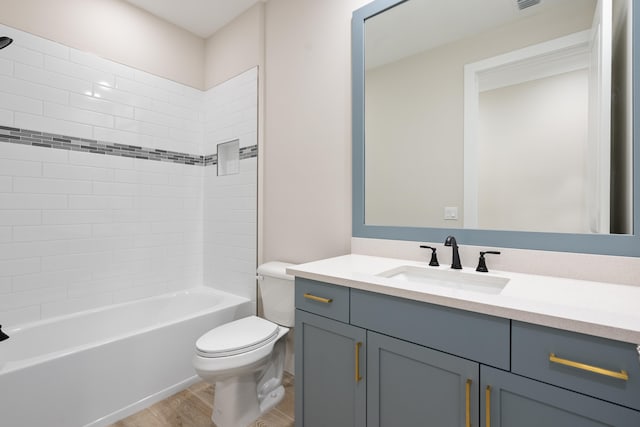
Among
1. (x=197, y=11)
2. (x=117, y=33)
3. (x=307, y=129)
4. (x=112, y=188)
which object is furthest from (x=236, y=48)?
(x=112, y=188)

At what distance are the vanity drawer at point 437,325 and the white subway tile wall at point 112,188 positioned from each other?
1438mm

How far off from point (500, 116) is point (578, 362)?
3.17ft

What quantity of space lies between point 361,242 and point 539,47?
3.78 feet

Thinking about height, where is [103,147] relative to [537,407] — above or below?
above

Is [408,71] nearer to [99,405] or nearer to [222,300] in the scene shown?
[222,300]

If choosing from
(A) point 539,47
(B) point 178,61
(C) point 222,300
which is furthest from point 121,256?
(A) point 539,47

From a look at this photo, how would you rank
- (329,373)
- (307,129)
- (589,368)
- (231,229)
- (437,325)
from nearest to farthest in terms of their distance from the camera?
(589,368)
(437,325)
(329,373)
(307,129)
(231,229)

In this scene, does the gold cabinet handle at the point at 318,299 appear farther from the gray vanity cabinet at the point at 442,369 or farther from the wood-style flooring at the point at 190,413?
the wood-style flooring at the point at 190,413

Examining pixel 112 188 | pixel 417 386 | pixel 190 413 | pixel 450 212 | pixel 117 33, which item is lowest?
pixel 190 413

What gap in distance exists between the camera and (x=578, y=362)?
0.75m

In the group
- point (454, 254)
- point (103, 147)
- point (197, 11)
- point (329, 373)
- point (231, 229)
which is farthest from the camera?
point (231, 229)

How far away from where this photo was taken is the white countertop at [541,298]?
2.39 feet

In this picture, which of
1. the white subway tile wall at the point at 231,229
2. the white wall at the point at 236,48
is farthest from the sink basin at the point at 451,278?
the white wall at the point at 236,48

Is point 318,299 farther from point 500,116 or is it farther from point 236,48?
point 236,48
